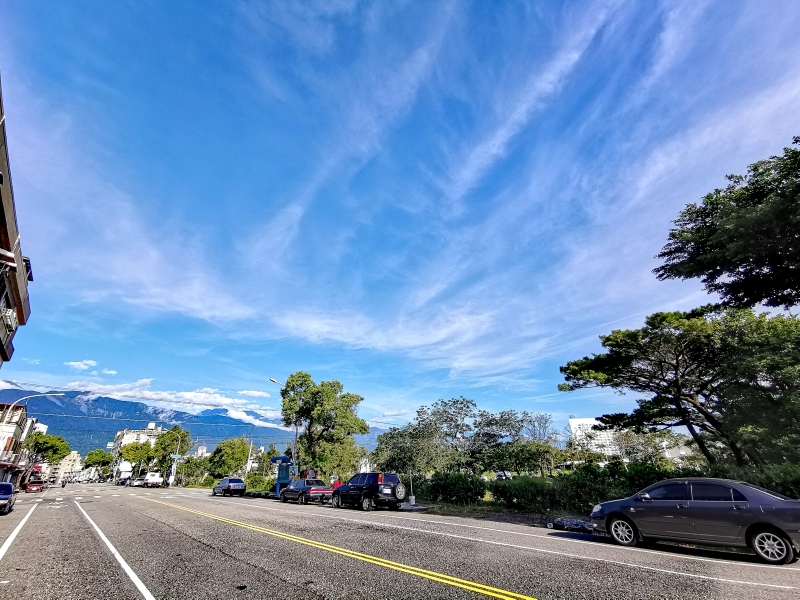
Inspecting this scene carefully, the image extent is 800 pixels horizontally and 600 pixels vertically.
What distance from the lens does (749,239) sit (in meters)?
11.8

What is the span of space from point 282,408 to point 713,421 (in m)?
32.6

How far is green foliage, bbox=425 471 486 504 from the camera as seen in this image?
21562mm

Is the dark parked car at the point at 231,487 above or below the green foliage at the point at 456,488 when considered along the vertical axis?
below

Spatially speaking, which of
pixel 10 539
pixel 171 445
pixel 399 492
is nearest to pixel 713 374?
pixel 399 492

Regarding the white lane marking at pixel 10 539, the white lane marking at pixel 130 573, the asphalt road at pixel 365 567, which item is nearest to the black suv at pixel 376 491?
the asphalt road at pixel 365 567

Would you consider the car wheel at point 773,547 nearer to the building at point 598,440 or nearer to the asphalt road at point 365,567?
the asphalt road at point 365,567

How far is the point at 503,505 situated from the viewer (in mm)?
19219

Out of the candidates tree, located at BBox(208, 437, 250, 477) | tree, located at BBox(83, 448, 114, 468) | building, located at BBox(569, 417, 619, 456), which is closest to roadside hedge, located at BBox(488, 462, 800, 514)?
building, located at BBox(569, 417, 619, 456)

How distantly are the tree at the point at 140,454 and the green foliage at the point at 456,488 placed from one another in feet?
223

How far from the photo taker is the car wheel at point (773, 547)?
7.65m

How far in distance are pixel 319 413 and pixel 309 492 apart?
9.61 m

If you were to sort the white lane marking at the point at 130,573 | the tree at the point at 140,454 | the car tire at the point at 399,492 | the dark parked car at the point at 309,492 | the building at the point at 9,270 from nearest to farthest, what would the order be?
the white lane marking at the point at 130,573 → the building at the point at 9,270 → the car tire at the point at 399,492 → the dark parked car at the point at 309,492 → the tree at the point at 140,454

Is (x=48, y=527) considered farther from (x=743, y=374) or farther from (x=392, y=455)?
(x=743, y=374)

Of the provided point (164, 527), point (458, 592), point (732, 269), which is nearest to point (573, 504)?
point (732, 269)
